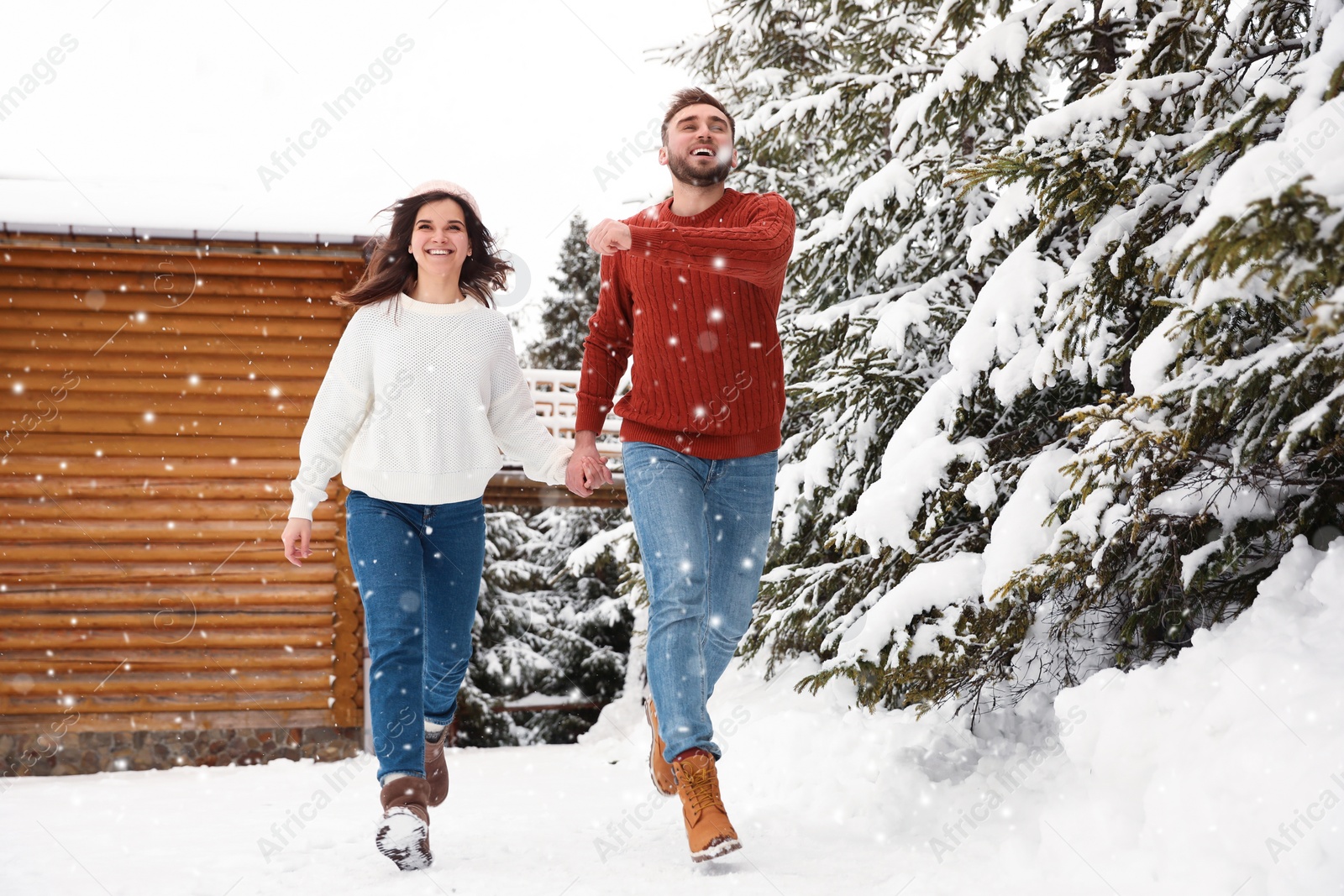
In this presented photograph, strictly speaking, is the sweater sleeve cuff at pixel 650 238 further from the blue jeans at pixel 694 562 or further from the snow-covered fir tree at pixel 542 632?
the snow-covered fir tree at pixel 542 632

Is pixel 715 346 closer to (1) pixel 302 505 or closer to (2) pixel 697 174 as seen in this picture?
(2) pixel 697 174

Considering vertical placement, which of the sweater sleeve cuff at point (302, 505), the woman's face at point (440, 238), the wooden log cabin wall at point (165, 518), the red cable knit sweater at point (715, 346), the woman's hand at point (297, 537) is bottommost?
the wooden log cabin wall at point (165, 518)

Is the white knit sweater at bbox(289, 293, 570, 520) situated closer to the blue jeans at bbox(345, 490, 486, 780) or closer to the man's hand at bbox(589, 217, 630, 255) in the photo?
the blue jeans at bbox(345, 490, 486, 780)

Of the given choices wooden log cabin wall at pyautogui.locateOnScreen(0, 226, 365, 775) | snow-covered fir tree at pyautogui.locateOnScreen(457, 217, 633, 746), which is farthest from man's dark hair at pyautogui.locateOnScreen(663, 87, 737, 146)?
snow-covered fir tree at pyautogui.locateOnScreen(457, 217, 633, 746)

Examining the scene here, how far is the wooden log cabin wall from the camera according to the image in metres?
7.66

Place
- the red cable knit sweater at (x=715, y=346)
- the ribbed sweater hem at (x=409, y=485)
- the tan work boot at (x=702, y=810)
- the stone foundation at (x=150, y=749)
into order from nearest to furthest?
the tan work boot at (x=702, y=810) → the ribbed sweater hem at (x=409, y=485) → the red cable knit sweater at (x=715, y=346) → the stone foundation at (x=150, y=749)

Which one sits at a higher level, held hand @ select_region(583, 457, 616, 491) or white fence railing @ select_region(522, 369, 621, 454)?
held hand @ select_region(583, 457, 616, 491)

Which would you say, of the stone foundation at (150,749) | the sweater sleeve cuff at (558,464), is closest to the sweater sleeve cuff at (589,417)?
the sweater sleeve cuff at (558,464)

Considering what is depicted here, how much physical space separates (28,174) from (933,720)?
8.46 meters

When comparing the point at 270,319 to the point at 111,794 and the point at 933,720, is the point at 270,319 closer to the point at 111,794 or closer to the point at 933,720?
the point at 111,794

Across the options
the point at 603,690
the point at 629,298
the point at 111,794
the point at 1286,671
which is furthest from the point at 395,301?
the point at 603,690

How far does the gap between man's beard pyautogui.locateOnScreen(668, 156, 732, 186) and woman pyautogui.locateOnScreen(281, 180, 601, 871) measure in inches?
30.3

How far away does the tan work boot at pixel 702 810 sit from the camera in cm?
270

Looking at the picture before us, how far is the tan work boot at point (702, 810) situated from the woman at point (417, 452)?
803 mm
